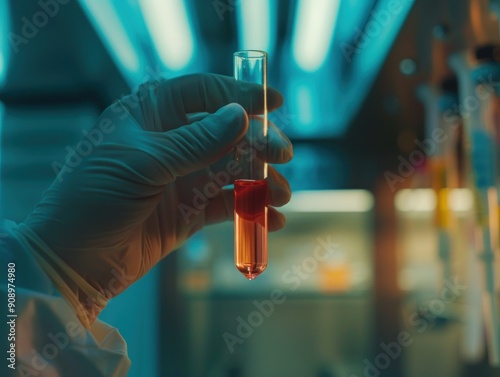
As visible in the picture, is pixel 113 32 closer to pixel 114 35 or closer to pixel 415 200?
pixel 114 35

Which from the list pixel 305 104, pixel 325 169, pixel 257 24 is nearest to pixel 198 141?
pixel 257 24

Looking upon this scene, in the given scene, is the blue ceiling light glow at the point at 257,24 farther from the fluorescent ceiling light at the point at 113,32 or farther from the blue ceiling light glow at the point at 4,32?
the blue ceiling light glow at the point at 4,32

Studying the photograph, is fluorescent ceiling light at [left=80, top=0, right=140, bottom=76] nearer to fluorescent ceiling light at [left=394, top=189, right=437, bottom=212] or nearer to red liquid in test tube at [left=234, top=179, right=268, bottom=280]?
red liquid in test tube at [left=234, top=179, right=268, bottom=280]

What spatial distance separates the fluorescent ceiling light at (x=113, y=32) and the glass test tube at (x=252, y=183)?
0.31 m

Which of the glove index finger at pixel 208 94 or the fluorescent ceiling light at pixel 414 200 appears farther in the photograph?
the fluorescent ceiling light at pixel 414 200

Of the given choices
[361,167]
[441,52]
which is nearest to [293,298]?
[361,167]

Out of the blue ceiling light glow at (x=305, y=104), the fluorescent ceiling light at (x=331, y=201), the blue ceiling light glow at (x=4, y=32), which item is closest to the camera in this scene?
the blue ceiling light glow at (x=4, y=32)

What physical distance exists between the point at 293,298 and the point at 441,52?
1.16 meters

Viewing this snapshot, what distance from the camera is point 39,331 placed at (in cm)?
87

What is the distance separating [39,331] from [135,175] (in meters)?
0.30

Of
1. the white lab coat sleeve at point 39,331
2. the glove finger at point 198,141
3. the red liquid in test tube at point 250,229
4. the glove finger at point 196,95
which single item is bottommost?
the white lab coat sleeve at point 39,331

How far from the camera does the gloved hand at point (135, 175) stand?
34.1 inches

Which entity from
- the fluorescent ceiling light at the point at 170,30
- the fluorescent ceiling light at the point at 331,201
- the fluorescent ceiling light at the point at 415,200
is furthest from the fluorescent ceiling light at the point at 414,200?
the fluorescent ceiling light at the point at 170,30

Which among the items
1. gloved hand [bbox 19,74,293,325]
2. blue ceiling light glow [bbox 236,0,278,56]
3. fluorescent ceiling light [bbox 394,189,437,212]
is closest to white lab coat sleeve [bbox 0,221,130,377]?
gloved hand [bbox 19,74,293,325]
